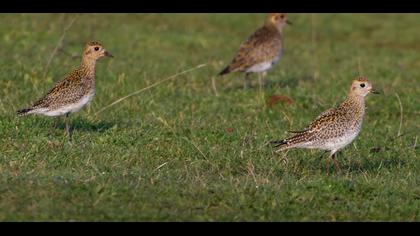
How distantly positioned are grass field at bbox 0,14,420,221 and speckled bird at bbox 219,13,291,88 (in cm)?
54

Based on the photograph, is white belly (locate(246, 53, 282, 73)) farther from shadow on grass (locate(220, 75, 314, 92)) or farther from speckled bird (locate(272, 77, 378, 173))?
speckled bird (locate(272, 77, 378, 173))

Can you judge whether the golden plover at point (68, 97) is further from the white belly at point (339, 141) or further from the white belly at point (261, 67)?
the white belly at point (261, 67)

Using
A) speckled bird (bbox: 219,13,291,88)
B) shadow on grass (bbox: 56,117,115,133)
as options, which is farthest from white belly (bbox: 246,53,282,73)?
shadow on grass (bbox: 56,117,115,133)

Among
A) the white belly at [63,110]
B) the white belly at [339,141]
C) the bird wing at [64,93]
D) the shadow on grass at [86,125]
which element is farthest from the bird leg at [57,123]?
the white belly at [339,141]

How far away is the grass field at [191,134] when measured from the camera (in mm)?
10469

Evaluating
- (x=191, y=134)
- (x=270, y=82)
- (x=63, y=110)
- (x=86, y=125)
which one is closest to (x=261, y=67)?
(x=270, y=82)

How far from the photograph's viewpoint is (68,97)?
13930mm

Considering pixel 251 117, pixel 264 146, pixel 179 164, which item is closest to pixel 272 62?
pixel 251 117

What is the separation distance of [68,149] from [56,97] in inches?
59.2

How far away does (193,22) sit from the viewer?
2839 cm

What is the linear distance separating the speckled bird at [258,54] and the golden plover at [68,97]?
5.58 m

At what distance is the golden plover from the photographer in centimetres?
1382

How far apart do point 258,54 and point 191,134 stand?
19.4ft
